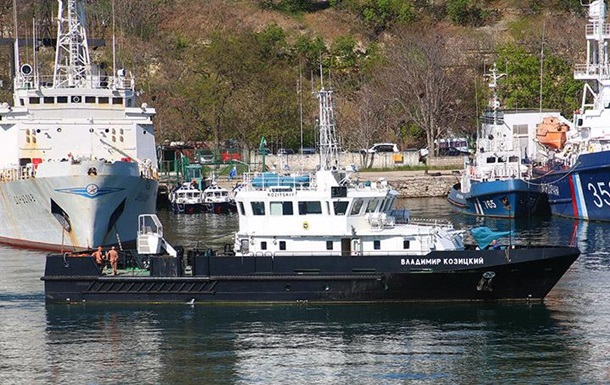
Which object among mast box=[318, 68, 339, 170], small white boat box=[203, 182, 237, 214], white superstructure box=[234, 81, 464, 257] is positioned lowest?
small white boat box=[203, 182, 237, 214]

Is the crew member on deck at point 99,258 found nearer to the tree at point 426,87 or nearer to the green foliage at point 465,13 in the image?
the tree at point 426,87

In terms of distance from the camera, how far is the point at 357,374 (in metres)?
34.7

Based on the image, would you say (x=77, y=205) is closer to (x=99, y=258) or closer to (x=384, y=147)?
(x=99, y=258)

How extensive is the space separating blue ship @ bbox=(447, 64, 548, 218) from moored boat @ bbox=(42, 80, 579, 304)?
119 ft

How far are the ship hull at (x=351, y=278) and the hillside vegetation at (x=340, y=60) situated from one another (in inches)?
2285

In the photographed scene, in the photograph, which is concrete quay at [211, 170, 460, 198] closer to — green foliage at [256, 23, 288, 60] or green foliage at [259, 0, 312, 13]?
green foliage at [256, 23, 288, 60]

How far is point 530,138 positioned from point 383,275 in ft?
189

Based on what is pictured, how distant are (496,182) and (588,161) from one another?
8.18m

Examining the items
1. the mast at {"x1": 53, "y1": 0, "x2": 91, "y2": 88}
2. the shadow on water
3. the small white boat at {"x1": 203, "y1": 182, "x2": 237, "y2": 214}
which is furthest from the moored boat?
the small white boat at {"x1": 203, "y1": 182, "x2": 237, "y2": 214}

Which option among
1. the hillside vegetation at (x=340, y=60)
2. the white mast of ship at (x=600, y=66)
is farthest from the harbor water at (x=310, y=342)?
the hillside vegetation at (x=340, y=60)

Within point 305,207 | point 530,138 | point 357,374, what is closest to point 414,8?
point 530,138

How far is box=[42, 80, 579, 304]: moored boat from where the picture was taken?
42188 mm

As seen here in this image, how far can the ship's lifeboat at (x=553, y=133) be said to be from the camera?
88375 millimetres

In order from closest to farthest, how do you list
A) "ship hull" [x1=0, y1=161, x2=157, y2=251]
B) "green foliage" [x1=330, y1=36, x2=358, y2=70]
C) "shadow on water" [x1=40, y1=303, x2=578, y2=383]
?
"shadow on water" [x1=40, y1=303, x2=578, y2=383] → "ship hull" [x1=0, y1=161, x2=157, y2=251] → "green foliage" [x1=330, y1=36, x2=358, y2=70]
